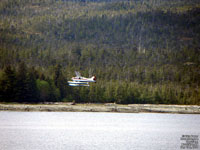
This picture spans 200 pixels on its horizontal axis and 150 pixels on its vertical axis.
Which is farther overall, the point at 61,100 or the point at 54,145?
the point at 61,100

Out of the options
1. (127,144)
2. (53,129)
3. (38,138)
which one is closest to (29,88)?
(53,129)

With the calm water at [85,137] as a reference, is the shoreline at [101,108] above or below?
below

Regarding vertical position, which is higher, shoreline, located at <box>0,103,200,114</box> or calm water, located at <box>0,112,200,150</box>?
calm water, located at <box>0,112,200,150</box>

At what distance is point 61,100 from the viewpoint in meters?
141

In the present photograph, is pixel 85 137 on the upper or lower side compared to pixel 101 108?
upper

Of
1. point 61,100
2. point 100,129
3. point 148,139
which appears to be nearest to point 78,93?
point 61,100

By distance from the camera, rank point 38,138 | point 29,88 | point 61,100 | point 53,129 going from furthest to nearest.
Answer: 1. point 61,100
2. point 29,88
3. point 53,129
4. point 38,138

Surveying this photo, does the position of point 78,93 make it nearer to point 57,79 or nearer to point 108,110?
point 57,79

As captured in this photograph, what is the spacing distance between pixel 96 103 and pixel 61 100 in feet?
43.8

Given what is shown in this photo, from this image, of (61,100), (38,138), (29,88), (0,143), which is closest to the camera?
(0,143)

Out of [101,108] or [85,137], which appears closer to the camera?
[85,137]

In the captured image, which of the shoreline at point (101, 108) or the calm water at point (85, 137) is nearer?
the calm water at point (85, 137)

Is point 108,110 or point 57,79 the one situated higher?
point 57,79

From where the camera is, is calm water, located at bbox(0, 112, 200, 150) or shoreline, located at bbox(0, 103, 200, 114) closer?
calm water, located at bbox(0, 112, 200, 150)
